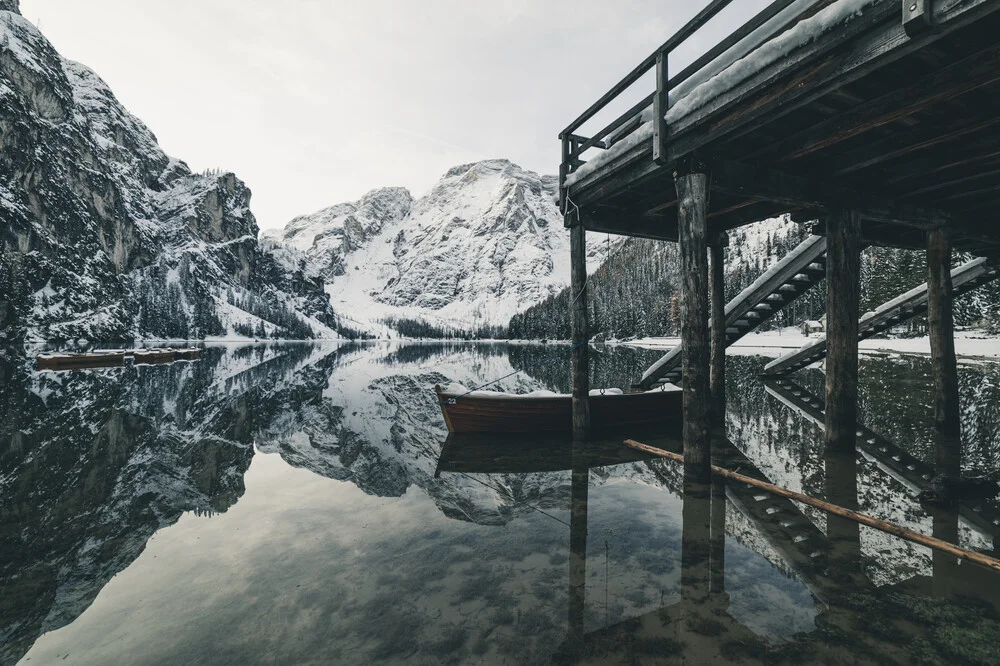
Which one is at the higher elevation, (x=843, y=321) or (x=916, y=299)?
(x=916, y=299)

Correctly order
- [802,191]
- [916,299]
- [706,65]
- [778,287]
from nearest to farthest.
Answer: [706,65] < [802,191] < [778,287] < [916,299]

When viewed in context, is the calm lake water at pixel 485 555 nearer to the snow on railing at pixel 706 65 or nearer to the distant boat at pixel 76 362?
the snow on railing at pixel 706 65

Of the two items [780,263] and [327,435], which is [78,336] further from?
[780,263]

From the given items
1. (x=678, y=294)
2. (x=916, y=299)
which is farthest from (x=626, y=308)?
(x=916, y=299)

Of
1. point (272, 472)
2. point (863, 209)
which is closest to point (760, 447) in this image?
point (863, 209)

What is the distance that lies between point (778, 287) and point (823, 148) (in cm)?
621

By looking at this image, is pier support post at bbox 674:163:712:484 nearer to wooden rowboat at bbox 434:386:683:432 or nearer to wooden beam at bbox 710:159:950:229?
wooden beam at bbox 710:159:950:229

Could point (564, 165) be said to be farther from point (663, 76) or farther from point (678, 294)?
point (678, 294)

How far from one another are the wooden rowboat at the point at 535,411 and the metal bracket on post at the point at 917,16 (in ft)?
27.3

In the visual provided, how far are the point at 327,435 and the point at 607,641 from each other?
11.3m

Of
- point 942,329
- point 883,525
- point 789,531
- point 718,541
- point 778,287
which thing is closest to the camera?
point 883,525

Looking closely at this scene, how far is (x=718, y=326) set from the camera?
13070 mm

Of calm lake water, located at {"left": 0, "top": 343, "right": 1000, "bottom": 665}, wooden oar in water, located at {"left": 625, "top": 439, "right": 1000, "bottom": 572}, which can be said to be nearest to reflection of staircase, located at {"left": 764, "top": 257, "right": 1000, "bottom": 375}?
calm lake water, located at {"left": 0, "top": 343, "right": 1000, "bottom": 665}

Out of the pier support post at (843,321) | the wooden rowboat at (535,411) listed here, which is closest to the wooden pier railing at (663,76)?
the pier support post at (843,321)
